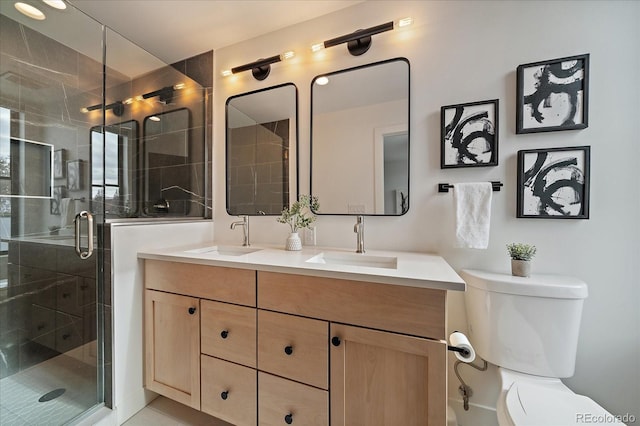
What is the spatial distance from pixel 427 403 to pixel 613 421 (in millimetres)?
590

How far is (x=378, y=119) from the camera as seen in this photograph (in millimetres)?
1482

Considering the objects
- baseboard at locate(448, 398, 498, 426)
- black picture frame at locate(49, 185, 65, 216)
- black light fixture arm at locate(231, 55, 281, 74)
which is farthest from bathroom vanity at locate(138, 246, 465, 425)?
black light fixture arm at locate(231, 55, 281, 74)

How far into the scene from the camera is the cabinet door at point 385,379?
2.77ft

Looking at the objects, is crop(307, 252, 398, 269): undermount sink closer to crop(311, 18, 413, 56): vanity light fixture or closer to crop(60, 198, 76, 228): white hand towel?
crop(311, 18, 413, 56): vanity light fixture

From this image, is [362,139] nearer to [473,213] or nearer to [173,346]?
[473,213]

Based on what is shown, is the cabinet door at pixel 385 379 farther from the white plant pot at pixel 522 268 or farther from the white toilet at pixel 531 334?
the white plant pot at pixel 522 268

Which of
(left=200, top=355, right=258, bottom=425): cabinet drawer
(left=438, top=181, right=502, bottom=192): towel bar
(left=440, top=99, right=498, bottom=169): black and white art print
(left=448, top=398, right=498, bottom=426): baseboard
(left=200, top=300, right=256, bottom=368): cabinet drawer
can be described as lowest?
(left=448, top=398, right=498, bottom=426): baseboard

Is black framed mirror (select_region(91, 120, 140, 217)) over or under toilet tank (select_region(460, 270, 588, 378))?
over

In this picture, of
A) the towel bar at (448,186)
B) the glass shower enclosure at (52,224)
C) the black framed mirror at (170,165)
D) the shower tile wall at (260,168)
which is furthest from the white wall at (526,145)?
the glass shower enclosure at (52,224)

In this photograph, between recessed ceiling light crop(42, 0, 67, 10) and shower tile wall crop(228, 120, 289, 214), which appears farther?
shower tile wall crop(228, 120, 289, 214)

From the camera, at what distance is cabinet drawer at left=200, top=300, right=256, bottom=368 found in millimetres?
1127

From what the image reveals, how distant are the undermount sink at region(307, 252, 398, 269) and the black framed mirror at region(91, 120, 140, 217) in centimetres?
140

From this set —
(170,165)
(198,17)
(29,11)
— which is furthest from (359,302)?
(29,11)

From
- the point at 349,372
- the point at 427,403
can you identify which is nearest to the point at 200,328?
the point at 349,372
